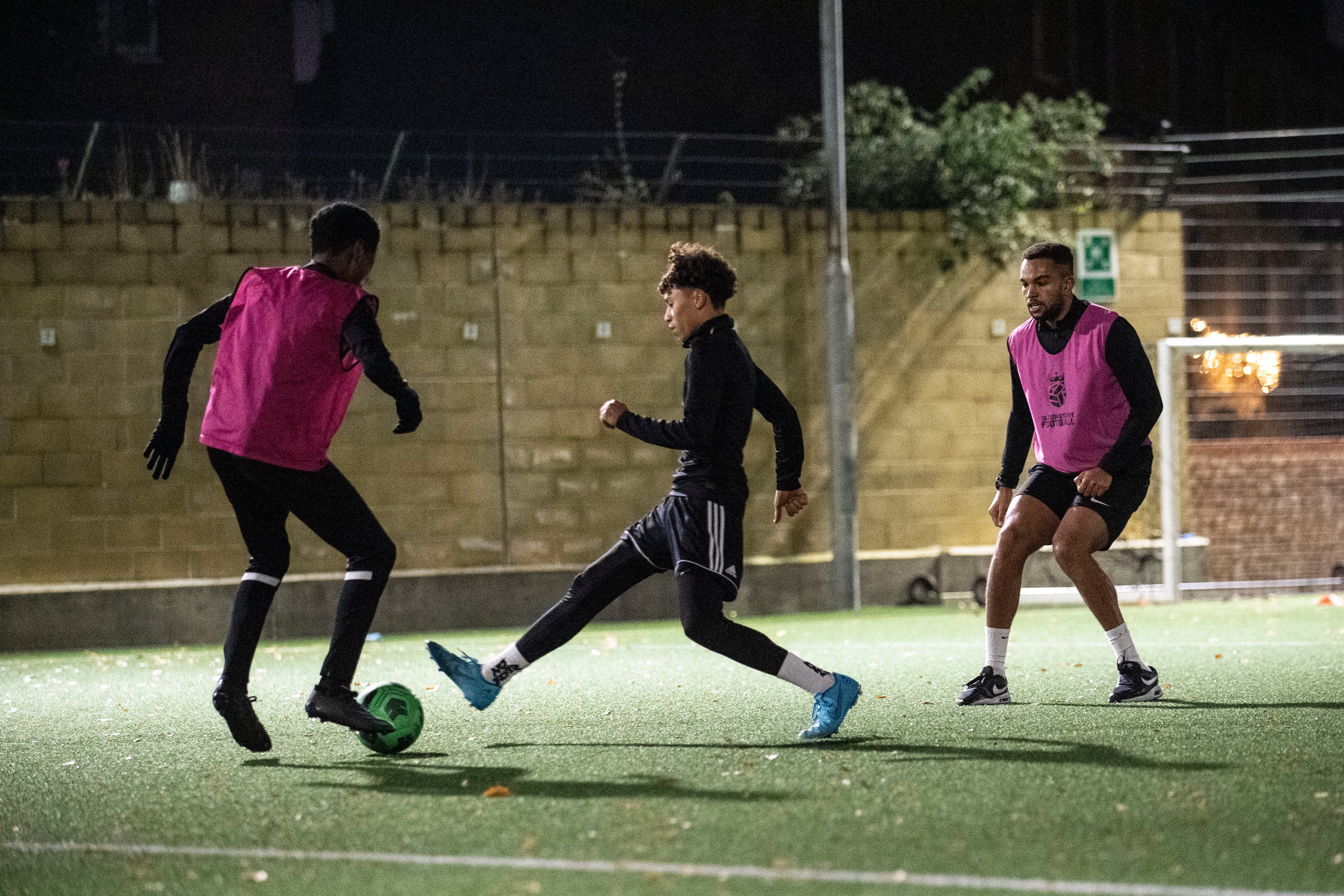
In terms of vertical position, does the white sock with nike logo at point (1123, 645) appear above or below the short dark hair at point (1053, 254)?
below

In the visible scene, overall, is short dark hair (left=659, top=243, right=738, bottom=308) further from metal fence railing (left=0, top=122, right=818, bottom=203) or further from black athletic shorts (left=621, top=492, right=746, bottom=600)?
metal fence railing (left=0, top=122, right=818, bottom=203)

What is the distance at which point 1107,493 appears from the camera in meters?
6.27

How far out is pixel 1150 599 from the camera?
1347 cm

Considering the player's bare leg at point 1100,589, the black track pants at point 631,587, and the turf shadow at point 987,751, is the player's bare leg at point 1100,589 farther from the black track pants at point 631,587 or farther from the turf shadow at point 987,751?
the black track pants at point 631,587

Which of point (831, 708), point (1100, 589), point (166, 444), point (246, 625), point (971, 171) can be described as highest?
point (971, 171)

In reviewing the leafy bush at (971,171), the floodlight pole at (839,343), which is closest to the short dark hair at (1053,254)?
the floodlight pole at (839,343)

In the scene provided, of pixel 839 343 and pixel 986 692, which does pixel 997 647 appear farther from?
pixel 839 343

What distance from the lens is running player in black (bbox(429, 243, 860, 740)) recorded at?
5359 mm

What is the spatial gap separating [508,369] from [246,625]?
805cm

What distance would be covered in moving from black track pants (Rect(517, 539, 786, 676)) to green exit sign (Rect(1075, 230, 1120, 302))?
9762mm

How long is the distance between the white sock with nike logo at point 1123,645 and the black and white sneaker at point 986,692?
0.51 meters

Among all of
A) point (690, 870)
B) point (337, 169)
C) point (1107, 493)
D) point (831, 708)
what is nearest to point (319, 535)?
point (831, 708)

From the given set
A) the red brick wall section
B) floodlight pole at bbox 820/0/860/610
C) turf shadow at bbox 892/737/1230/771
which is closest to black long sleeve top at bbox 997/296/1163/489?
turf shadow at bbox 892/737/1230/771

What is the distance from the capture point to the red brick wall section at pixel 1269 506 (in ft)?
45.7
